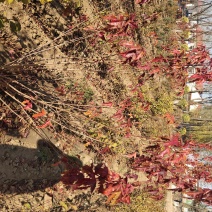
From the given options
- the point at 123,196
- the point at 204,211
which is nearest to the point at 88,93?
the point at 123,196

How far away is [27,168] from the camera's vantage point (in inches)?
146

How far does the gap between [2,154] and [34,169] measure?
590 mm

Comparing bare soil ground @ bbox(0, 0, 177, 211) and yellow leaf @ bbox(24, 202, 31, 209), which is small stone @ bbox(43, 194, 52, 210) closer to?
bare soil ground @ bbox(0, 0, 177, 211)

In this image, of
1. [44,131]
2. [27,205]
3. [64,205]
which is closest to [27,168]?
[27,205]

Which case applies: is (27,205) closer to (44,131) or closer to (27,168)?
(27,168)

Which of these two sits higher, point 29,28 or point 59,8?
point 59,8

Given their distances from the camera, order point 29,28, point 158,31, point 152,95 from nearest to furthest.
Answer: point 29,28 → point 152,95 → point 158,31

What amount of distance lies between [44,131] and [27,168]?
24.4 inches

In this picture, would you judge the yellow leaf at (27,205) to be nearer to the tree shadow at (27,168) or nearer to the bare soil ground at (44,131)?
the bare soil ground at (44,131)

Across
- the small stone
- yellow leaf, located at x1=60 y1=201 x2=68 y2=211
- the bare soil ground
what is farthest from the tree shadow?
yellow leaf, located at x1=60 y1=201 x2=68 y2=211

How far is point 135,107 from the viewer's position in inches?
257

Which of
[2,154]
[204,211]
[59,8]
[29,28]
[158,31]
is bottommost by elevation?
[204,211]

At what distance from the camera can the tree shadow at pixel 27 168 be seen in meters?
3.42

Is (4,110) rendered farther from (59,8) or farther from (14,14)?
→ (59,8)
